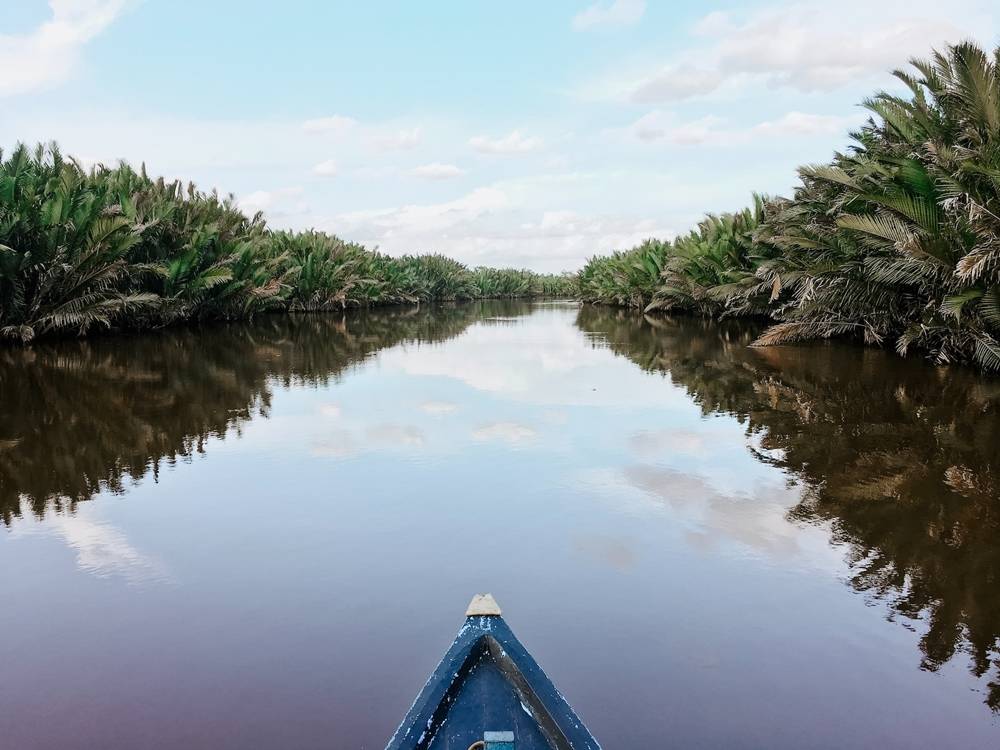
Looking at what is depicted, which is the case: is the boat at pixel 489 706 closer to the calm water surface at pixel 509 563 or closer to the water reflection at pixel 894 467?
the calm water surface at pixel 509 563

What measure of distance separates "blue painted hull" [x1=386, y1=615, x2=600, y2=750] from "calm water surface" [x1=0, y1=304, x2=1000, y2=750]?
616mm

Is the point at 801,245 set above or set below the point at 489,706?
above

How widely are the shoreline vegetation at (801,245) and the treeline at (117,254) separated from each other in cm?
4

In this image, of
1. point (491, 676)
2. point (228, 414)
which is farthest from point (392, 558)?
point (228, 414)

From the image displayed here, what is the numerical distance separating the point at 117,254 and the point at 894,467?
584 inches

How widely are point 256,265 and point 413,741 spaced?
23794 mm

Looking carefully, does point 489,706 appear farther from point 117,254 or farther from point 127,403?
point 117,254

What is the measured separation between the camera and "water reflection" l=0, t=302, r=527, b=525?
614 centimetres

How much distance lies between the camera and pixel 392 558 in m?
4.27

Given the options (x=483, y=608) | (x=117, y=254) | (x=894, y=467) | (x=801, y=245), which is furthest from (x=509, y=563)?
(x=117, y=254)

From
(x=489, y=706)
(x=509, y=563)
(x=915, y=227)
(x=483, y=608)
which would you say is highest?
(x=915, y=227)

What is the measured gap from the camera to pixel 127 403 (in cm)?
901

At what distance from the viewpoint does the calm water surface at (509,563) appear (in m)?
2.86

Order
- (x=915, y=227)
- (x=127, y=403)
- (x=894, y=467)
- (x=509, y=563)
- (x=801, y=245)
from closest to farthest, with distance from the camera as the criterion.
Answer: (x=509, y=563)
(x=894, y=467)
(x=127, y=403)
(x=915, y=227)
(x=801, y=245)
